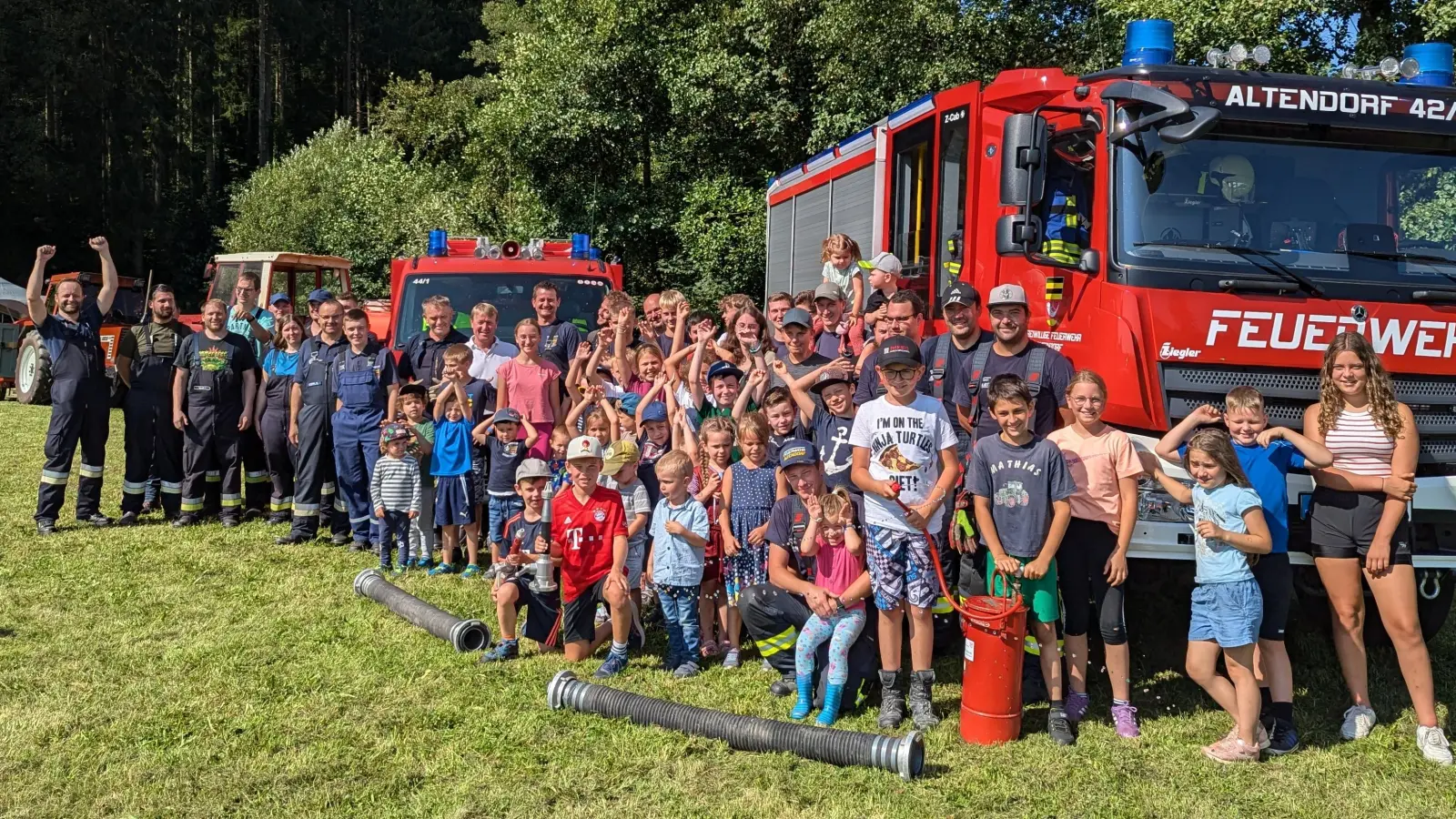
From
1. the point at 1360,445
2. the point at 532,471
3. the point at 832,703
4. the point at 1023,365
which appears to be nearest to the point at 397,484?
the point at 532,471

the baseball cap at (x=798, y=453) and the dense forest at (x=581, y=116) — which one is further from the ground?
the dense forest at (x=581, y=116)

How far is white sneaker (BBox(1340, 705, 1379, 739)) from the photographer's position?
17.2 feet

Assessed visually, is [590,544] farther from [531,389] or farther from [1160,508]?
[1160,508]

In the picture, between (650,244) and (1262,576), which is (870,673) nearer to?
(1262,576)

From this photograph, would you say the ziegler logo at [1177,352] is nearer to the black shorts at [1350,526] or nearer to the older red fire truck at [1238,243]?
→ the older red fire truck at [1238,243]

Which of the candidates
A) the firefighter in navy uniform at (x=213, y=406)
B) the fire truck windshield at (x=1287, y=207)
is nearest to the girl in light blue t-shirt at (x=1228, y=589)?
the fire truck windshield at (x=1287, y=207)

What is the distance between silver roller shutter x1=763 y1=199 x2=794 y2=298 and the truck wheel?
13798 mm

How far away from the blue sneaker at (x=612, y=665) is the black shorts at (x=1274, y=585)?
303 centimetres

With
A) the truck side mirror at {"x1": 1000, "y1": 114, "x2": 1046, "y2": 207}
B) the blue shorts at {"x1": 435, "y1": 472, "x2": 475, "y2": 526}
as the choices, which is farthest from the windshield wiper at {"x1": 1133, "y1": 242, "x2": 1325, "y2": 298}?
the blue shorts at {"x1": 435, "y1": 472, "x2": 475, "y2": 526}

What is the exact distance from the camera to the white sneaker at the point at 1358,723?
525cm

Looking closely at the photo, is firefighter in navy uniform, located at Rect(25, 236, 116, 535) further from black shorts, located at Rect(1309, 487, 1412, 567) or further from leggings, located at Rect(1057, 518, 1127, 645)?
black shorts, located at Rect(1309, 487, 1412, 567)

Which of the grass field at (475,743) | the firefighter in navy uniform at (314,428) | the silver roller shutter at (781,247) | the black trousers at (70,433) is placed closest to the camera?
the grass field at (475,743)

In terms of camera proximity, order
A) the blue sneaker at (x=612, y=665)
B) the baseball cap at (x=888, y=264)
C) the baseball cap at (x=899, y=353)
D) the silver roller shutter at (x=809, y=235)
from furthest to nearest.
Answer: the silver roller shutter at (x=809, y=235), the baseball cap at (x=888, y=264), the blue sneaker at (x=612, y=665), the baseball cap at (x=899, y=353)

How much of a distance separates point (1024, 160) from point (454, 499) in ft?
14.4
